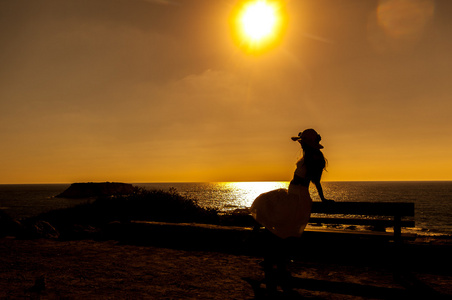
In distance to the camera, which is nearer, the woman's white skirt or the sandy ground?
the sandy ground

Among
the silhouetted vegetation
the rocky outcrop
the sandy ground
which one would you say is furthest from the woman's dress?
the rocky outcrop

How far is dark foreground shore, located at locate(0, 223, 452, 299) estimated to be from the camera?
172 inches

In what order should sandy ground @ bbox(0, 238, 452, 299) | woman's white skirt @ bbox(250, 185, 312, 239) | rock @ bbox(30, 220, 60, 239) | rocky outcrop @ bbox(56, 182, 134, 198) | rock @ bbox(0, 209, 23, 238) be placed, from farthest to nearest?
rocky outcrop @ bbox(56, 182, 134, 198) < rock @ bbox(0, 209, 23, 238) < rock @ bbox(30, 220, 60, 239) < woman's white skirt @ bbox(250, 185, 312, 239) < sandy ground @ bbox(0, 238, 452, 299)

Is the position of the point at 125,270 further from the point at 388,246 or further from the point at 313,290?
the point at 388,246

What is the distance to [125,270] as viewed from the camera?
18.2 ft

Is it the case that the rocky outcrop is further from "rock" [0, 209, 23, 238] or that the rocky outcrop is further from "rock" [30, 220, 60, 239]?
"rock" [30, 220, 60, 239]

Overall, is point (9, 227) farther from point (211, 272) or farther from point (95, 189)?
point (95, 189)

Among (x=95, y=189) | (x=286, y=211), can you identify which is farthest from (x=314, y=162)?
(x=95, y=189)

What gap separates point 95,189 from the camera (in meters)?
135

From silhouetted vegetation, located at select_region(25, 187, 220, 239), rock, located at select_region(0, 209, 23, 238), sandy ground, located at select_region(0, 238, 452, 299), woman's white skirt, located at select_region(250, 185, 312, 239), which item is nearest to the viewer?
sandy ground, located at select_region(0, 238, 452, 299)

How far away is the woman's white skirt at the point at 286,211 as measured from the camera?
4645mm

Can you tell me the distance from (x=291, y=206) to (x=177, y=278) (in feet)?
7.39

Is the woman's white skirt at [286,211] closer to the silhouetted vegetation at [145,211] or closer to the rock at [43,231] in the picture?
the rock at [43,231]

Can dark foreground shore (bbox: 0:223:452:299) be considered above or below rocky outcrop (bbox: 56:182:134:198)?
above
